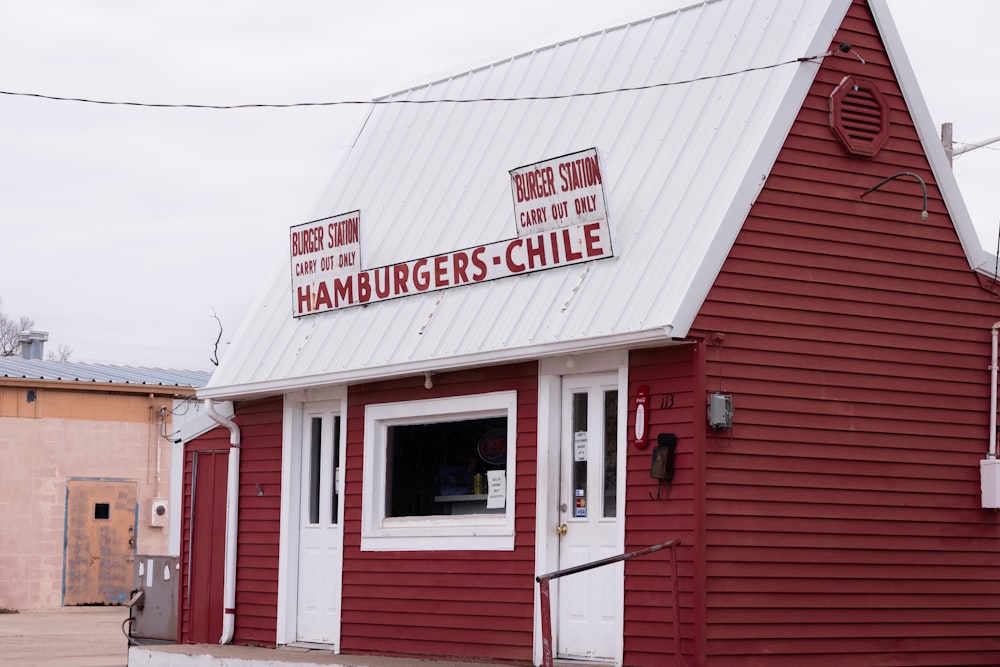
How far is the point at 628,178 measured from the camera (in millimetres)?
12719

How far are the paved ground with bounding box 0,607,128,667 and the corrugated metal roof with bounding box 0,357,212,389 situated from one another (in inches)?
175

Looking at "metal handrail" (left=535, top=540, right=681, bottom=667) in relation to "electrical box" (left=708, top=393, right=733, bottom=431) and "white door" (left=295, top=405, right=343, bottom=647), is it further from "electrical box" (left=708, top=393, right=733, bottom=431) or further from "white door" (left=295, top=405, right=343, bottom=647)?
"white door" (left=295, top=405, right=343, bottom=647)

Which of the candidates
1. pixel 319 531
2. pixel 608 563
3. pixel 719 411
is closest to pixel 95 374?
pixel 319 531

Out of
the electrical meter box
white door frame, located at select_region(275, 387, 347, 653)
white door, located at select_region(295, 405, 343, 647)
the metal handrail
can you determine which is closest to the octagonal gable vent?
the metal handrail

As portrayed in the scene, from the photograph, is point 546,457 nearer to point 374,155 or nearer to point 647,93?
point 647,93

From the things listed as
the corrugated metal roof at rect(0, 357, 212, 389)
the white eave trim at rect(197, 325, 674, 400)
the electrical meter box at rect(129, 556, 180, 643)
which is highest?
the corrugated metal roof at rect(0, 357, 212, 389)

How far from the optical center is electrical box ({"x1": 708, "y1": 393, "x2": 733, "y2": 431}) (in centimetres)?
1100

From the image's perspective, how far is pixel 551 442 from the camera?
486 inches

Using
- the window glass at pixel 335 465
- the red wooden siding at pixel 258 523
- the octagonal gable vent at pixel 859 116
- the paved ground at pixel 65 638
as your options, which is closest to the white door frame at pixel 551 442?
the octagonal gable vent at pixel 859 116

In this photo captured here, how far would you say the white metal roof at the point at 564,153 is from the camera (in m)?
11.7

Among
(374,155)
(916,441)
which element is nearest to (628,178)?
(916,441)

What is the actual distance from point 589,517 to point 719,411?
1.66m

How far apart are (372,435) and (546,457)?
2519 mm

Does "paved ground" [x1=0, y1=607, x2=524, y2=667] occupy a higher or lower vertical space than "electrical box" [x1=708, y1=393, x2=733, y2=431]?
lower
